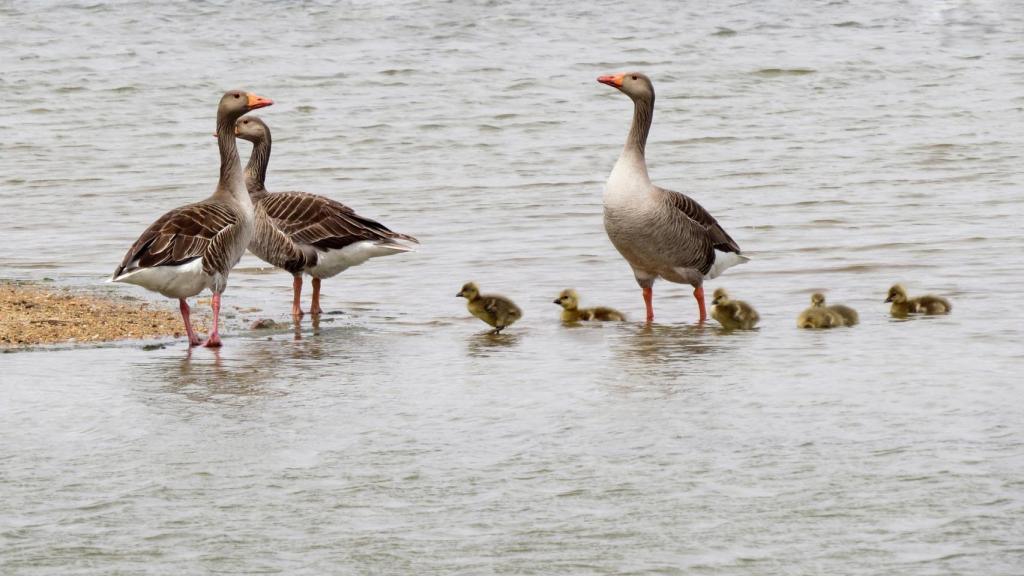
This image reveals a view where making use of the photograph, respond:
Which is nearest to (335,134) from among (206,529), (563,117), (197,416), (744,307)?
(563,117)

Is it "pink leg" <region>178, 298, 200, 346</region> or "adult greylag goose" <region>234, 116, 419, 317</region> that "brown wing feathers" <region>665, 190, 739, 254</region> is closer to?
"adult greylag goose" <region>234, 116, 419, 317</region>

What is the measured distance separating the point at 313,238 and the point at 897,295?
4723mm

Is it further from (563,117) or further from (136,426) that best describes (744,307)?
(563,117)

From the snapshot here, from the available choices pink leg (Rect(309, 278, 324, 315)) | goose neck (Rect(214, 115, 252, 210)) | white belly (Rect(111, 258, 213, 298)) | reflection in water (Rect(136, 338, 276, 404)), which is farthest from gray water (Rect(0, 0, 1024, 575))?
goose neck (Rect(214, 115, 252, 210))

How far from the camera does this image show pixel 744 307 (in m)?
11.4

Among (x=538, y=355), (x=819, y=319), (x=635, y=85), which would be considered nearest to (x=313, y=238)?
(x=635, y=85)

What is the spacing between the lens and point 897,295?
458 inches

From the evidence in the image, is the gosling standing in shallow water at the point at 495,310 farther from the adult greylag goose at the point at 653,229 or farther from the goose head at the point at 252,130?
the goose head at the point at 252,130

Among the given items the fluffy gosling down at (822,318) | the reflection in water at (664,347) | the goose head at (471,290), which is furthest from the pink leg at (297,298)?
the fluffy gosling down at (822,318)

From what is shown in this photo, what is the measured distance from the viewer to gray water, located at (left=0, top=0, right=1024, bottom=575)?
19.5 ft

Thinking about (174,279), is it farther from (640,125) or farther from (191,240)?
(640,125)

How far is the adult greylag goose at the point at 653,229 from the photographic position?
11875 millimetres

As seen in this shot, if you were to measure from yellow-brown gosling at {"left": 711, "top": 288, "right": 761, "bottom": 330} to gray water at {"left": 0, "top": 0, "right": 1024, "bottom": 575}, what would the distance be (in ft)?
0.46

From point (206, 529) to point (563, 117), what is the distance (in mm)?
21215
